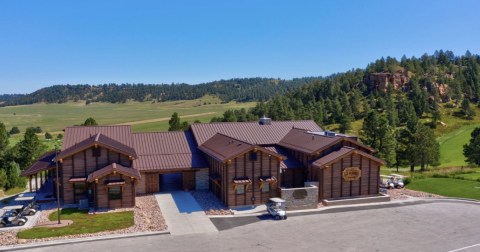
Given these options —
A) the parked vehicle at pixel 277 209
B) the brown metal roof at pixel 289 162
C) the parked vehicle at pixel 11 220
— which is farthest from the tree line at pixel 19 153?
the parked vehicle at pixel 277 209

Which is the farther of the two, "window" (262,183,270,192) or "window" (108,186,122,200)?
"window" (262,183,270,192)

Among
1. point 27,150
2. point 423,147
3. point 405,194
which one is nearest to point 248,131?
point 405,194

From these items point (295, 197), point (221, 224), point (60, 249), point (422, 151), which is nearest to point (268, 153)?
point (295, 197)

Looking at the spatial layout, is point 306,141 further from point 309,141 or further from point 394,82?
point 394,82

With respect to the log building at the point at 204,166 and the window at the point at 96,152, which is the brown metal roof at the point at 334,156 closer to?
the log building at the point at 204,166

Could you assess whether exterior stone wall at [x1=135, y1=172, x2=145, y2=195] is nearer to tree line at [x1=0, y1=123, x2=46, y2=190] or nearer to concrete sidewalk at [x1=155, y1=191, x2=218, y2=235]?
concrete sidewalk at [x1=155, y1=191, x2=218, y2=235]

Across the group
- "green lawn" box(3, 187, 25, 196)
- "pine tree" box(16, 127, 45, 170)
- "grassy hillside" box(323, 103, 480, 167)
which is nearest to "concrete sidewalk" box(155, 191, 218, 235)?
"green lawn" box(3, 187, 25, 196)
